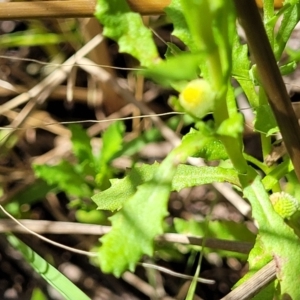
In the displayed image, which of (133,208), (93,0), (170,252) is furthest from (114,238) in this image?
(170,252)

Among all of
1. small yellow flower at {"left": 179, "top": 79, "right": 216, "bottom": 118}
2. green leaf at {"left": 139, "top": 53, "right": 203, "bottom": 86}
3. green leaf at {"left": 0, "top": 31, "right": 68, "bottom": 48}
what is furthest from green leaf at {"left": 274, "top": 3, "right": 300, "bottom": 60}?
green leaf at {"left": 0, "top": 31, "right": 68, "bottom": 48}

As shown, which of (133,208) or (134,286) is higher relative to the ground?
(133,208)

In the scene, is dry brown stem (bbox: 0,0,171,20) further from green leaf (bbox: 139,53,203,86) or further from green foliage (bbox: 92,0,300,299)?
green leaf (bbox: 139,53,203,86)

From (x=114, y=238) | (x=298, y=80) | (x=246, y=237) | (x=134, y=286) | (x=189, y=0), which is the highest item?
(x=189, y=0)

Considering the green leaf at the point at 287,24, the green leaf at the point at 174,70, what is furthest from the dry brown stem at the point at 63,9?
the green leaf at the point at 174,70

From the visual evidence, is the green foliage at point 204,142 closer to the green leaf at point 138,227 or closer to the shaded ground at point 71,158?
the green leaf at point 138,227

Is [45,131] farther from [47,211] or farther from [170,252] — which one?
[170,252]

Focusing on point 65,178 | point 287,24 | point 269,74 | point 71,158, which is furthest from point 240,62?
point 71,158
